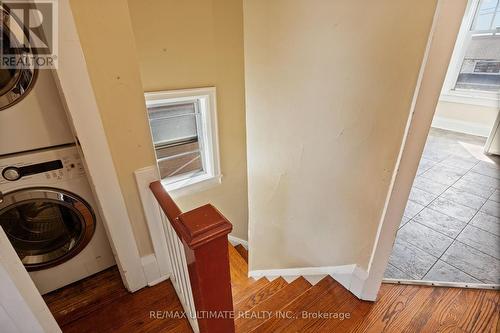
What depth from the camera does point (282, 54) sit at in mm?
1312

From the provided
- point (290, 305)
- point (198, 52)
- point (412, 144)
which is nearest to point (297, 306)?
point (290, 305)

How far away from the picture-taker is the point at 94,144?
1.04 m

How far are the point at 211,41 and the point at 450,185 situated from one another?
295 centimetres

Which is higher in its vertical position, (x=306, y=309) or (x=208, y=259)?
(x=208, y=259)

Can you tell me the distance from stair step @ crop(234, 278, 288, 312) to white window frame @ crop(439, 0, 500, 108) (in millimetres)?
4770

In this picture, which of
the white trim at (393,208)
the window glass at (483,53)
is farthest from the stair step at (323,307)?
the window glass at (483,53)

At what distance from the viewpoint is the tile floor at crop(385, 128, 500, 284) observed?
172 centimetres

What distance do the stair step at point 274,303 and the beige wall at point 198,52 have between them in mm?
1250

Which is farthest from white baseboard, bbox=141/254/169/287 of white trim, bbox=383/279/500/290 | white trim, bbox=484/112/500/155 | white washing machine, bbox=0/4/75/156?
white trim, bbox=484/112/500/155

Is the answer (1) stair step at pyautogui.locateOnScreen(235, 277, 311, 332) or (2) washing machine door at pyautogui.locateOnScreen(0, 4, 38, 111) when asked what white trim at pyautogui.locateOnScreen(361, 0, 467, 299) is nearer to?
(1) stair step at pyautogui.locateOnScreen(235, 277, 311, 332)

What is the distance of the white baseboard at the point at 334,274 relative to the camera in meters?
1.43

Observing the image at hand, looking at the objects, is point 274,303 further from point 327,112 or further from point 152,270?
point 327,112

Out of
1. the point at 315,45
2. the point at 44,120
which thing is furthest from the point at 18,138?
the point at 315,45

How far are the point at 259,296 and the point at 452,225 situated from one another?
72.4 inches
